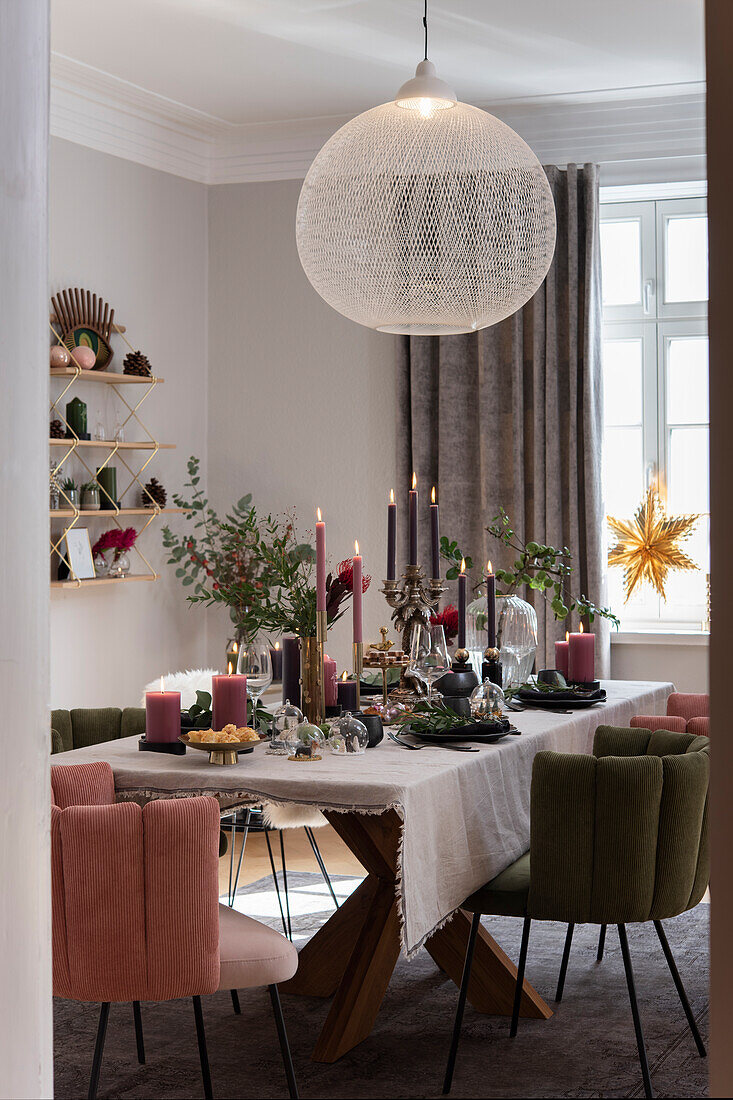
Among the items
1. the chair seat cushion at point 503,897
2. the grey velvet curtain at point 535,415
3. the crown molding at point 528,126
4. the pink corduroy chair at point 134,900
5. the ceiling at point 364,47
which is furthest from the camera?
the grey velvet curtain at point 535,415

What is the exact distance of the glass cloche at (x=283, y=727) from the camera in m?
2.67

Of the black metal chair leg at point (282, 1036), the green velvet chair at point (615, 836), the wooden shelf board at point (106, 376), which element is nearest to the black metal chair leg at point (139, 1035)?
the black metal chair leg at point (282, 1036)

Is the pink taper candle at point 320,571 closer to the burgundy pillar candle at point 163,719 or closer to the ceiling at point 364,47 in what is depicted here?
the burgundy pillar candle at point 163,719

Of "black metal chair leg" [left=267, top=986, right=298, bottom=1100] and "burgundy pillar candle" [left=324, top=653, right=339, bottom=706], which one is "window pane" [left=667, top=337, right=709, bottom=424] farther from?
"black metal chair leg" [left=267, top=986, right=298, bottom=1100]

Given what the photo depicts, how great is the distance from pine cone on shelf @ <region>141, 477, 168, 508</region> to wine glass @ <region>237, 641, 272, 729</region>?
2.49 metres

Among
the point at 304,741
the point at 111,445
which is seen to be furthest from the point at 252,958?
the point at 111,445

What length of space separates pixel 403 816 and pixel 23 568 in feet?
3.52

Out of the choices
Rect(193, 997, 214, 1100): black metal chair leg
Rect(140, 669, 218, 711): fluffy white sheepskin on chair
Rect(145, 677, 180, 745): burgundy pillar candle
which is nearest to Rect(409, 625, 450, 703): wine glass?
Rect(145, 677, 180, 745): burgundy pillar candle

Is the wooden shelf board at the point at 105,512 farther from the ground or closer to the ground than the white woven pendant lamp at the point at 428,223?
closer to the ground

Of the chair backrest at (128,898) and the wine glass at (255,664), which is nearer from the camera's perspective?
the chair backrest at (128,898)

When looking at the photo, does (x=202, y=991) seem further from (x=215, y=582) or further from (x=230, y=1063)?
(x=215, y=582)

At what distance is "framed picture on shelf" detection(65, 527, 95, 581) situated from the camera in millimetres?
4883

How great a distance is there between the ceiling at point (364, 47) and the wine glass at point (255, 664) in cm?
237

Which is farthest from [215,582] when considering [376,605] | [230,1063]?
[230,1063]
